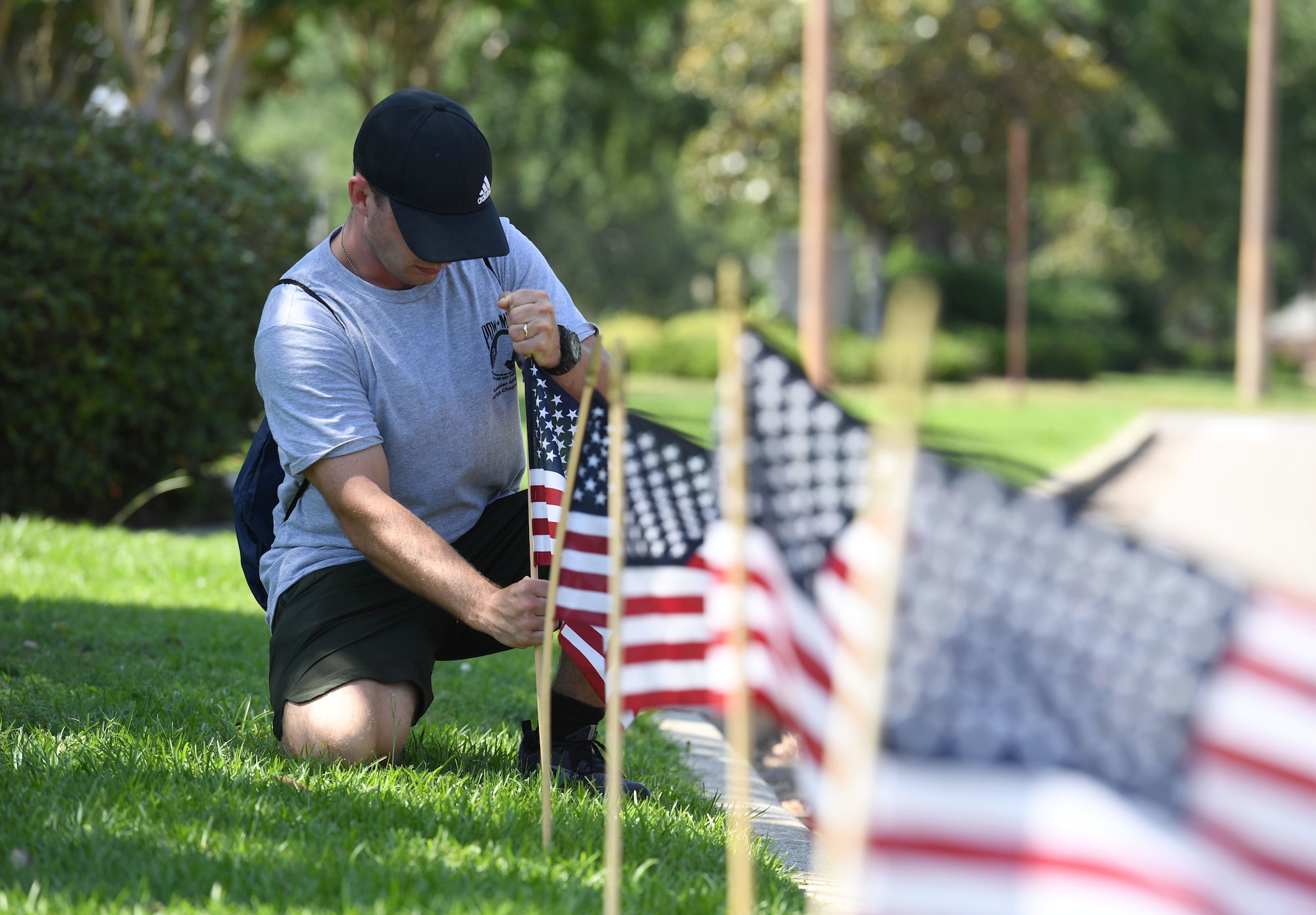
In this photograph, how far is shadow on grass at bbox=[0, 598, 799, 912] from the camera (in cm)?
271

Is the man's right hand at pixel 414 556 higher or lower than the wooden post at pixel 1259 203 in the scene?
lower

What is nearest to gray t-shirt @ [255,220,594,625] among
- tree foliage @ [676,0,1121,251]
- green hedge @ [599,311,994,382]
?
green hedge @ [599,311,994,382]

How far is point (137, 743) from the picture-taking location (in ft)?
11.6

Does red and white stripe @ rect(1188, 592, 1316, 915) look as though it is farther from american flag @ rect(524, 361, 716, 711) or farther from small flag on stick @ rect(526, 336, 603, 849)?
small flag on stick @ rect(526, 336, 603, 849)

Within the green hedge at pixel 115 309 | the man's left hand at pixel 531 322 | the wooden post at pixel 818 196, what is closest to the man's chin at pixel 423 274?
the man's left hand at pixel 531 322

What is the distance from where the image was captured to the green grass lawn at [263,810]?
2695mm

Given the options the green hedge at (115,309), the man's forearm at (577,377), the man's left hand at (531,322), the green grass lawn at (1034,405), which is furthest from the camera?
the green grass lawn at (1034,405)

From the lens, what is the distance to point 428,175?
3.36 meters

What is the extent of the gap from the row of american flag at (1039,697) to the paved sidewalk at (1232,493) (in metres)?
3.64

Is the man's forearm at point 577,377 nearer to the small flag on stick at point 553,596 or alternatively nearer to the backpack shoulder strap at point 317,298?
the backpack shoulder strap at point 317,298

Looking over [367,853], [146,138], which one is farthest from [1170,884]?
[146,138]

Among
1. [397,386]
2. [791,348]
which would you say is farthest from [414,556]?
[791,348]

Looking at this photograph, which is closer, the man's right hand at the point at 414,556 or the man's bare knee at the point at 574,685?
the man's right hand at the point at 414,556

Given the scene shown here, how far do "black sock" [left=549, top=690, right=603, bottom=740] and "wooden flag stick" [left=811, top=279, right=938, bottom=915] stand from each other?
1.64 meters
